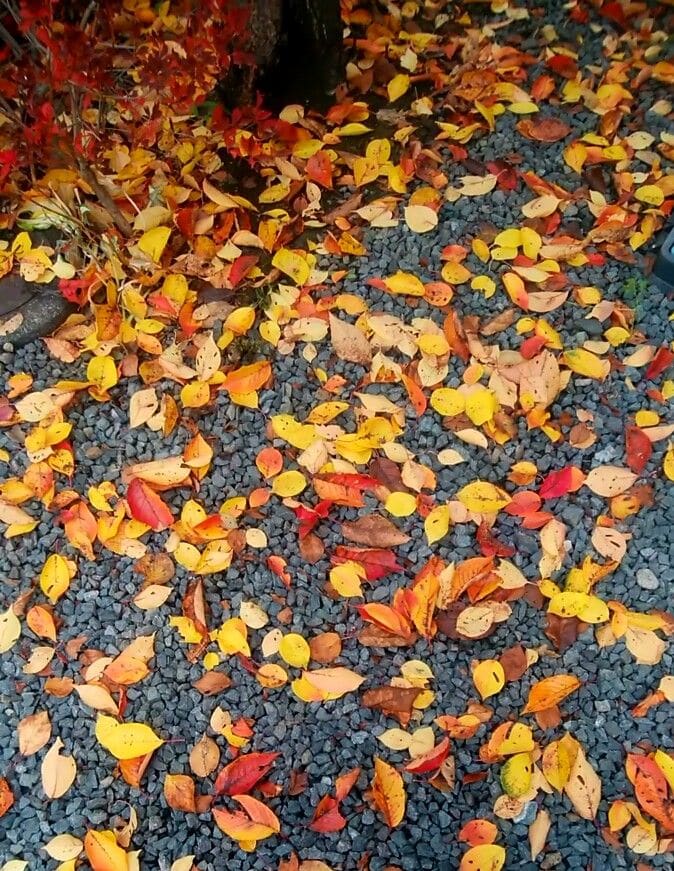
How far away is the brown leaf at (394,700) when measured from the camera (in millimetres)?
1715

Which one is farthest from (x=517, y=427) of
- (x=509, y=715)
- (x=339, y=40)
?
(x=339, y=40)

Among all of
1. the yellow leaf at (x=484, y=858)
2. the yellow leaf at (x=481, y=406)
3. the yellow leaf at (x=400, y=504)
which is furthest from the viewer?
the yellow leaf at (x=481, y=406)

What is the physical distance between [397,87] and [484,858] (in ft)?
7.27

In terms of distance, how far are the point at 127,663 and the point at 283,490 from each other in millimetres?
526

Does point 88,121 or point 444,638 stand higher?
point 88,121

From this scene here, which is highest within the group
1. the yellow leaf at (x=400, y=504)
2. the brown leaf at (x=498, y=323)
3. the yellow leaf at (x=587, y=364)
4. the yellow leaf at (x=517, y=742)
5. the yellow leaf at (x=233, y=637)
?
the brown leaf at (x=498, y=323)

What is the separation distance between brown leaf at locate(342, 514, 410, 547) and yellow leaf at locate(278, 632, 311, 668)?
269 mm

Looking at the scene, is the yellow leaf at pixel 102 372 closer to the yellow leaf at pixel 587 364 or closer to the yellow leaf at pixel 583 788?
the yellow leaf at pixel 587 364

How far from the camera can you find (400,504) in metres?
1.94

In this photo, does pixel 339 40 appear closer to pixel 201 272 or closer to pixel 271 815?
pixel 201 272

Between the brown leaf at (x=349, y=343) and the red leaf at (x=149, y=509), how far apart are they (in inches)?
24.1

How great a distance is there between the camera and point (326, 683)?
174 centimetres

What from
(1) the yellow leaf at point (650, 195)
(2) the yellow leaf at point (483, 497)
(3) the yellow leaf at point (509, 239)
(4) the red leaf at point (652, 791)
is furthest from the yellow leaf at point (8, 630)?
(1) the yellow leaf at point (650, 195)

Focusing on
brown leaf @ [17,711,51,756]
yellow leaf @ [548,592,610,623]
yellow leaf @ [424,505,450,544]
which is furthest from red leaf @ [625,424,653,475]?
brown leaf @ [17,711,51,756]
